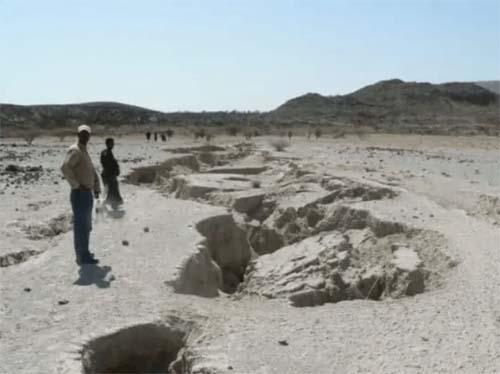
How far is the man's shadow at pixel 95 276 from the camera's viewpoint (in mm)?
8141

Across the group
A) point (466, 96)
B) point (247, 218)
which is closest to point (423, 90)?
point (466, 96)

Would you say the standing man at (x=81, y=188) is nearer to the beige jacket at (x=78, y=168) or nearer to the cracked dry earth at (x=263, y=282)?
the beige jacket at (x=78, y=168)

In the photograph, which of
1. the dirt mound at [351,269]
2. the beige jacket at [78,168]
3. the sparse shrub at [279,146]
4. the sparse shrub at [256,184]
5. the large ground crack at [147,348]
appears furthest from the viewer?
the sparse shrub at [279,146]

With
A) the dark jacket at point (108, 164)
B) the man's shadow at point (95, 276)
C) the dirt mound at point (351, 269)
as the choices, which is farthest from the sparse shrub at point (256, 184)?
the man's shadow at point (95, 276)

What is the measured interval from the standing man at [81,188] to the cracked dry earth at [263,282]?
1.25ft

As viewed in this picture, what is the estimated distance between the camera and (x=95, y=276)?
8445mm

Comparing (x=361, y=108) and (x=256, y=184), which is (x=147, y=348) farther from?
(x=361, y=108)

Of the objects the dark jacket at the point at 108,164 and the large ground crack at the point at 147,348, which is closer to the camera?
the large ground crack at the point at 147,348

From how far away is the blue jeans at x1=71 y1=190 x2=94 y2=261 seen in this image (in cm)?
889

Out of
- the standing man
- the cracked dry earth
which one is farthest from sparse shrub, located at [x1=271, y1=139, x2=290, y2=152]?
the standing man

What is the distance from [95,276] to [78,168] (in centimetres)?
148

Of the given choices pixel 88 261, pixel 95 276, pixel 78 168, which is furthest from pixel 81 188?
pixel 95 276

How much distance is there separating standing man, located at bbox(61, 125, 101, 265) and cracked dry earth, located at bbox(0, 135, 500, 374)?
38 cm

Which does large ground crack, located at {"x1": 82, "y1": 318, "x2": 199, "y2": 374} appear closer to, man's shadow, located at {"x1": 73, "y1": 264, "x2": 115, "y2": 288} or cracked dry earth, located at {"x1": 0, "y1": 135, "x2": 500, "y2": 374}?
cracked dry earth, located at {"x1": 0, "y1": 135, "x2": 500, "y2": 374}
